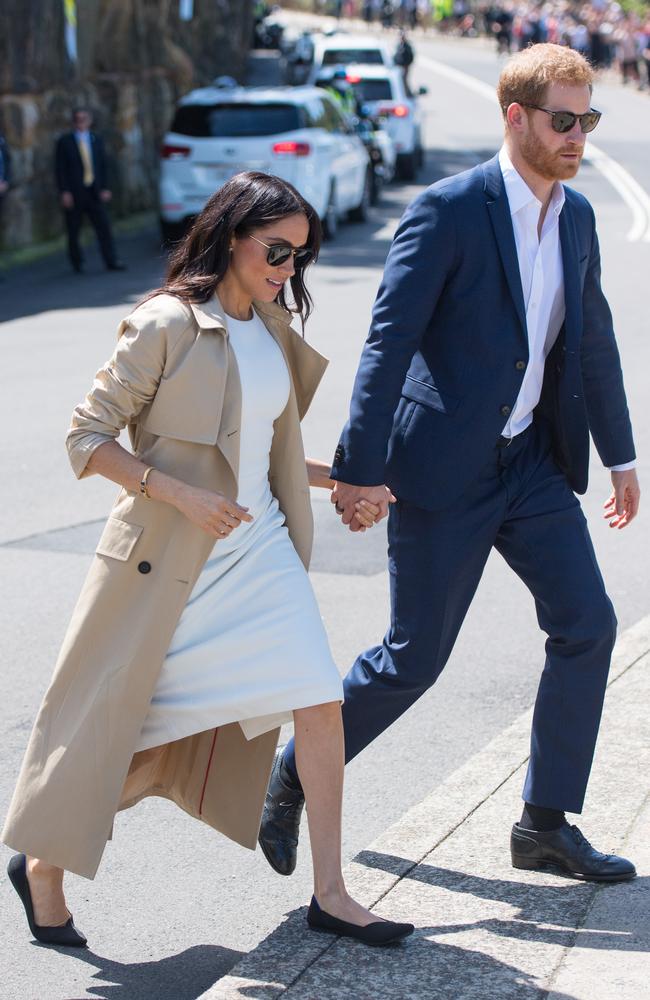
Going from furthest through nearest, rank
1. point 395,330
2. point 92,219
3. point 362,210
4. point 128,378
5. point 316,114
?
point 362,210 → point 316,114 → point 92,219 → point 395,330 → point 128,378

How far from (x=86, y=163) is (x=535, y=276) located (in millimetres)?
15542

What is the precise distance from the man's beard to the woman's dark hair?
0.57m

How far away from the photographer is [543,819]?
4.09m

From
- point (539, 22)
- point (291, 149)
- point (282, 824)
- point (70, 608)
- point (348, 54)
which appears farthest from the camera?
point (539, 22)

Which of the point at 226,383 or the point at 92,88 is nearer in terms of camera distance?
the point at 226,383

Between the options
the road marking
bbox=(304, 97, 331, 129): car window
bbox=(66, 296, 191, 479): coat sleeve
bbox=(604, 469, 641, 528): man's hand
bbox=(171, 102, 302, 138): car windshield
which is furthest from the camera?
the road marking

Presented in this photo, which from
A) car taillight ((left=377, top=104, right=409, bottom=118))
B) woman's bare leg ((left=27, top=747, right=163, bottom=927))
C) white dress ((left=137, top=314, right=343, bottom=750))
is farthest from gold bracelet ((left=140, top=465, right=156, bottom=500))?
car taillight ((left=377, top=104, right=409, bottom=118))

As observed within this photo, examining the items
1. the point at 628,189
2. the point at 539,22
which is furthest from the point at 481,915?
the point at 539,22

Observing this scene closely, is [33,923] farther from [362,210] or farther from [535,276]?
[362,210]

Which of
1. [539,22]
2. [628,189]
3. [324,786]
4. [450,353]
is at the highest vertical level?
[539,22]

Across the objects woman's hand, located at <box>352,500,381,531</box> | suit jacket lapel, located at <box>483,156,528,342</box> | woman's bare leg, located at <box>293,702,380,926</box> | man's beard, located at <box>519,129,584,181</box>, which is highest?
man's beard, located at <box>519,129,584,181</box>

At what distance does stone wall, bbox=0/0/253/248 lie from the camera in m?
21.1

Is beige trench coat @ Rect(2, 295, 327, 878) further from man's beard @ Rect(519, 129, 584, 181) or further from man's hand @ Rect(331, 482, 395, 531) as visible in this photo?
man's beard @ Rect(519, 129, 584, 181)

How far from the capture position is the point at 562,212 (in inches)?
162
